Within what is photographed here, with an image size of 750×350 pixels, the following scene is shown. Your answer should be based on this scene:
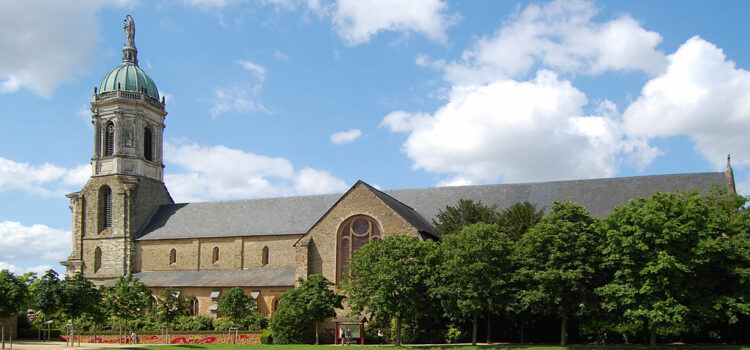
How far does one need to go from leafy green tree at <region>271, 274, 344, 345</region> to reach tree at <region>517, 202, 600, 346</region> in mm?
12689

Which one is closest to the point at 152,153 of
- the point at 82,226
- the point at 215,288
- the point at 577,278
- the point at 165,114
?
the point at 165,114

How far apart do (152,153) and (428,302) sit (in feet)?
129

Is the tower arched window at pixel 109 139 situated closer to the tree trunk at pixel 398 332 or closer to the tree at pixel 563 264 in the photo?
the tree trunk at pixel 398 332

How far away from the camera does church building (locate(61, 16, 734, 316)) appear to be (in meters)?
49.3

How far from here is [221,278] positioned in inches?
2251

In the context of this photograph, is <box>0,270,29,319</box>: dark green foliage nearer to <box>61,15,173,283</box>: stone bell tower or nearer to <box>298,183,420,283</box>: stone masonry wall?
<box>298,183,420,283</box>: stone masonry wall

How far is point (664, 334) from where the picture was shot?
128ft

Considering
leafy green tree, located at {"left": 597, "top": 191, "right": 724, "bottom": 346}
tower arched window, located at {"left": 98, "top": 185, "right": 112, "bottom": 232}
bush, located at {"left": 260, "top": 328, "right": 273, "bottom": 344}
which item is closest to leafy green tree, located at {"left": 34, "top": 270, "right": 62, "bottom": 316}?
bush, located at {"left": 260, "top": 328, "right": 273, "bottom": 344}

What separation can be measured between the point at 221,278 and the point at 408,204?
17.4 meters

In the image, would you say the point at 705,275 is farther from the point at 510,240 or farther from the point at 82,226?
the point at 82,226

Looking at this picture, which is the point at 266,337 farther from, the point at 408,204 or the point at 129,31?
the point at 129,31

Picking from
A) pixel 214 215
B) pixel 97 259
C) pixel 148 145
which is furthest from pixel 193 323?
pixel 148 145

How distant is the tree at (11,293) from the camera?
35375 millimetres

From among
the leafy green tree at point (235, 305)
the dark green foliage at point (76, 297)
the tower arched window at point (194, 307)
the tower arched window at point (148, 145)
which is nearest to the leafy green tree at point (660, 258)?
the leafy green tree at point (235, 305)
